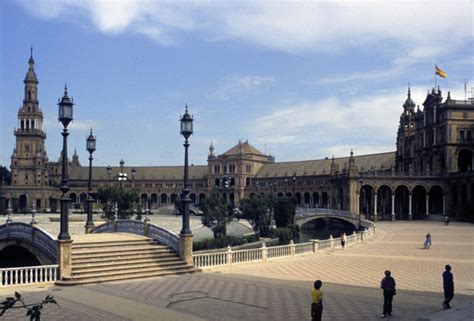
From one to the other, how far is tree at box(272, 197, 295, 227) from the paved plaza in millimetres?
28229

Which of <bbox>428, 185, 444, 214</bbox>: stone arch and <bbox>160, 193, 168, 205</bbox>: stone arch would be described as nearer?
<bbox>428, 185, 444, 214</bbox>: stone arch

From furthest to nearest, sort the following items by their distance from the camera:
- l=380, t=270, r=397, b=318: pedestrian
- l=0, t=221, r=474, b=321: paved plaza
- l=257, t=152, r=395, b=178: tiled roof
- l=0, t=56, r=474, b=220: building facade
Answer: l=257, t=152, r=395, b=178: tiled roof
l=0, t=56, r=474, b=220: building facade
l=0, t=221, r=474, b=321: paved plaza
l=380, t=270, r=397, b=318: pedestrian

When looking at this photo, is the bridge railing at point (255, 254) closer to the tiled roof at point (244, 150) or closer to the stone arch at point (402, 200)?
the stone arch at point (402, 200)

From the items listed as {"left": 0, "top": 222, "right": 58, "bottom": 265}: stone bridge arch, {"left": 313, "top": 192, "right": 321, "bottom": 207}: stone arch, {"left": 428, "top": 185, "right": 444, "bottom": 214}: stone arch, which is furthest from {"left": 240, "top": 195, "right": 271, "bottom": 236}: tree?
{"left": 313, "top": 192, "right": 321, "bottom": 207}: stone arch

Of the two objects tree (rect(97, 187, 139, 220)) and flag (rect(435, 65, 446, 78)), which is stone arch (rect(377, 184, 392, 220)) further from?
tree (rect(97, 187, 139, 220))

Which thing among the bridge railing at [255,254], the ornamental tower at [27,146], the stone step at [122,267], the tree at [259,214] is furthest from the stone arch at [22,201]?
the stone step at [122,267]

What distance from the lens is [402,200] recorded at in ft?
278

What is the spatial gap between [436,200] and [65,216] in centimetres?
7386

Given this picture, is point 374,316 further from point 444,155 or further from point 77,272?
point 444,155

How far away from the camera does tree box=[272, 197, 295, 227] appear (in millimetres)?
56219

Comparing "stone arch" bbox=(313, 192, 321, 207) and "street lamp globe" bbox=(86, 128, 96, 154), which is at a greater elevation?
"street lamp globe" bbox=(86, 128, 96, 154)

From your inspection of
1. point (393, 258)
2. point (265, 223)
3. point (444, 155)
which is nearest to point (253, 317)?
point (393, 258)

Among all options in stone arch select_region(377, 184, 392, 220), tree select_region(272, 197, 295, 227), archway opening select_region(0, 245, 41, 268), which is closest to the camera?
archway opening select_region(0, 245, 41, 268)

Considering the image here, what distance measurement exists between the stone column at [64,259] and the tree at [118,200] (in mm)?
23849
